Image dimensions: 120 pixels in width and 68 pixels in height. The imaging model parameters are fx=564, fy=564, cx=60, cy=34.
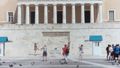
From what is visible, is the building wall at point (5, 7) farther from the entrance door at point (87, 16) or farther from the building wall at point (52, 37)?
the building wall at point (52, 37)

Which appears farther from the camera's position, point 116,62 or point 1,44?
point 1,44

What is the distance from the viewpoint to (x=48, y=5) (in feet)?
344

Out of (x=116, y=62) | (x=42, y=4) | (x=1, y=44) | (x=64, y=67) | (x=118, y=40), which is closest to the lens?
(x=64, y=67)

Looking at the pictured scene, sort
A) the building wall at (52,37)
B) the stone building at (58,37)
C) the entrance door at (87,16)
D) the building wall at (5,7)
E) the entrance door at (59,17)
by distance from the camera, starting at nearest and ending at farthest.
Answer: the stone building at (58,37) < the building wall at (52,37) < the entrance door at (59,17) < the entrance door at (87,16) < the building wall at (5,7)

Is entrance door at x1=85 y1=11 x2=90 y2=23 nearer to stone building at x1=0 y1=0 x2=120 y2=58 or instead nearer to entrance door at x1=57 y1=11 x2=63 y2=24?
entrance door at x1=57 y1=11 x2=63 y2=24

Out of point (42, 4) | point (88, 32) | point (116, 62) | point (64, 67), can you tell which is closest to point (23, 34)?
point (88, 32)

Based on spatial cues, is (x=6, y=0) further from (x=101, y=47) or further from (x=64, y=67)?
(x=64, y=67)

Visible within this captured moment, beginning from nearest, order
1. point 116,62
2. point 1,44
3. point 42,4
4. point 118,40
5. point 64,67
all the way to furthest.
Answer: point 64,67 < point 116,62 < point 1,44 < point 118,40 < point 42,4

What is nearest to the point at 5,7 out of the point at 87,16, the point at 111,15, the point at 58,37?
the point at 87,16

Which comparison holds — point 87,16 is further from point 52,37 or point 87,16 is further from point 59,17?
point 52,37

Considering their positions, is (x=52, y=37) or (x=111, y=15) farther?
→ (x=111, y=15)

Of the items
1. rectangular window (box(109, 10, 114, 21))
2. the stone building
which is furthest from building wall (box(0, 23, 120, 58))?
rectangular window (box(109, 10, 114, 21))

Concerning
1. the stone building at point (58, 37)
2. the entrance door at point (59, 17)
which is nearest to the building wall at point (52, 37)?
the stone building at point (58, 37)

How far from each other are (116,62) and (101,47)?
936 inches
